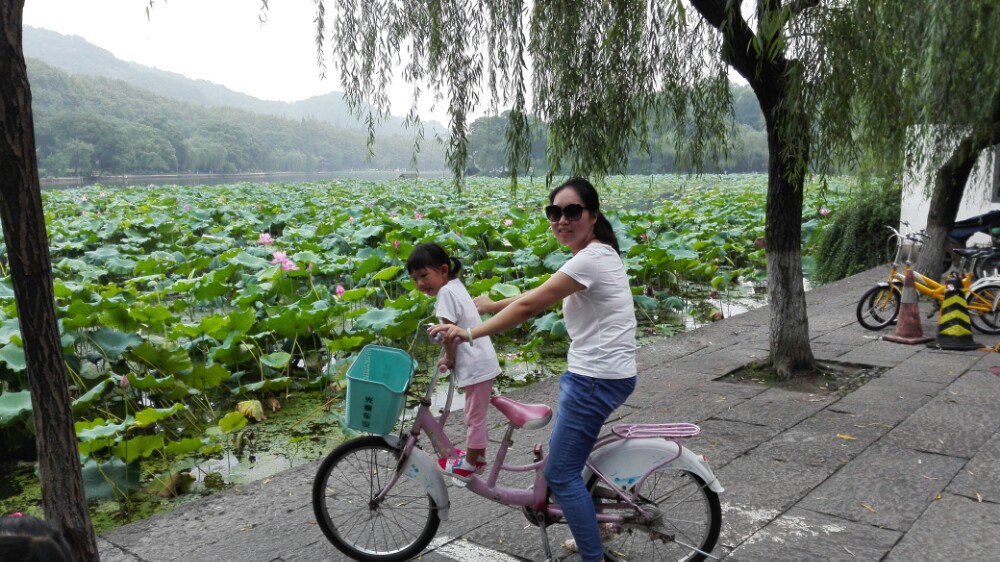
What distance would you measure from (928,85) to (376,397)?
5582mm

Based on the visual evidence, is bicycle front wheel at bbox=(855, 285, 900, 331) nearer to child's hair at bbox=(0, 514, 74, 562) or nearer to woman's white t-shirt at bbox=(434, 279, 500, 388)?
woman's white t-shirt at bbox=(434, 279, 500, 388)

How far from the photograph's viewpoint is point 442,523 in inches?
108

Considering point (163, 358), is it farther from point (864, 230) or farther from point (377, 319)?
point (864, 230)

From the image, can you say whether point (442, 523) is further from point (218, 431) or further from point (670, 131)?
point (670, 131)

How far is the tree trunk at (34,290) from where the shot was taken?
1.75m

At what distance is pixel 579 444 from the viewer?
6.74 ft

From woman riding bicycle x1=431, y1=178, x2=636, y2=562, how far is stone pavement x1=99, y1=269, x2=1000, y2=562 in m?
0.52

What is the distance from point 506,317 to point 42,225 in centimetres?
118

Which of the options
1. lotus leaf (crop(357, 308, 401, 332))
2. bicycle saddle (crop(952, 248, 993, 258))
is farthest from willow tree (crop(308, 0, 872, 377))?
bicycle saddle (crop(952, 248, 993, 258))

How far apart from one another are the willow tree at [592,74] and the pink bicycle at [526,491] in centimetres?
219

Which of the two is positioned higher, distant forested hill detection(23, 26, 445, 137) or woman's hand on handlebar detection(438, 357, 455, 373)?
distant forested hill detection(23, 26, 445, 137)

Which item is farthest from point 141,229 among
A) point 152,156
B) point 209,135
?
point 209,135

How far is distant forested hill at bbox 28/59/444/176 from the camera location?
51.9 metres

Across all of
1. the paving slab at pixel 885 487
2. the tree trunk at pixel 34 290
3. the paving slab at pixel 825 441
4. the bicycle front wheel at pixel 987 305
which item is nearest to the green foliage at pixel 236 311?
the tree trunk at pixel 34 290
